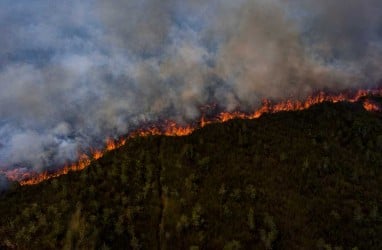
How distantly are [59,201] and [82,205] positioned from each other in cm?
932

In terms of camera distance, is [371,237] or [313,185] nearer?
[371,237]

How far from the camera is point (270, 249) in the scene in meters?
165

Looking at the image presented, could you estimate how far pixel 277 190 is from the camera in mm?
189125

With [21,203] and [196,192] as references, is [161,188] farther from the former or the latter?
[21,203]

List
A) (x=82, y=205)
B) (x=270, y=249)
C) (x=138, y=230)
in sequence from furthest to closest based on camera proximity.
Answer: (x=82, y=205) → (x=138, y=230) → (x=270, y=249)

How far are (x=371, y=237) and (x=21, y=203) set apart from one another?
4391 inches

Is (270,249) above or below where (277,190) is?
below

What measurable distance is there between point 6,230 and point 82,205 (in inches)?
944

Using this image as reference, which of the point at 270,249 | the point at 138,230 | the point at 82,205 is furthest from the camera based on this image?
→ the point at 82,205

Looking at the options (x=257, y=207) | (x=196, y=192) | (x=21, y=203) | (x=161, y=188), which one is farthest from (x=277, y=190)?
(x=21, y=203)

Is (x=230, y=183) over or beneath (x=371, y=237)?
over

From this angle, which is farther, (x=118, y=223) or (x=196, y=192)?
(x=196, y=192)

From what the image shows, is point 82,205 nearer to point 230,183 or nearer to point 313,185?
point 230,183

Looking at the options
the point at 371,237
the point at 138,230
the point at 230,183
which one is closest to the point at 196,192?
the point at 230,183
